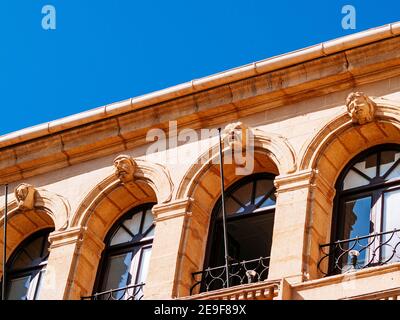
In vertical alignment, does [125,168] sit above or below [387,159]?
above

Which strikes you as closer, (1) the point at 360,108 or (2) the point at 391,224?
(2) the point at 391,224

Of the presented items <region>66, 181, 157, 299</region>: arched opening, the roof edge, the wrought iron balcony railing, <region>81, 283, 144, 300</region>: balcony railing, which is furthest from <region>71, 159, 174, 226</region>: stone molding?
the wrought iron balcony railing

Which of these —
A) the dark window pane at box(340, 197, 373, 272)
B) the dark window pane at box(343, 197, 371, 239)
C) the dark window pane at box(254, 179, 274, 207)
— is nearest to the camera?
the dark window pane at box(340, 197, 373, 272)

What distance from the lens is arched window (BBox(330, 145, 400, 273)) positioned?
22.2m

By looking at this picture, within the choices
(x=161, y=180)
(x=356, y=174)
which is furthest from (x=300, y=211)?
(x=161, y=180)

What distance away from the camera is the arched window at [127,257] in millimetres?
24312

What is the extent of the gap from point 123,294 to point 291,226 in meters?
3.31

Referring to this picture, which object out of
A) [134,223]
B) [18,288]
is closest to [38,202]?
[18,288]

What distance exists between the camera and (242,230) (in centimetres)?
2411

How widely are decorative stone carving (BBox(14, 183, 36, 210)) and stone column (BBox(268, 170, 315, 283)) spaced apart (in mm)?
5019

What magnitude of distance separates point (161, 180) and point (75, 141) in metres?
2.23

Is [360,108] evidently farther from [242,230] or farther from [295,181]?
[242,230]

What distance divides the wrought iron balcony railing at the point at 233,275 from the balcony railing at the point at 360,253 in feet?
3.23

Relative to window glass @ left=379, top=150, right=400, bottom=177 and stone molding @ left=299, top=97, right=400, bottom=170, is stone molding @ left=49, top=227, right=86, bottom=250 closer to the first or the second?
stone molding @ left=299, top=97, right=400, bottom=170
